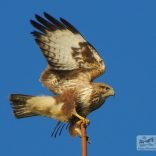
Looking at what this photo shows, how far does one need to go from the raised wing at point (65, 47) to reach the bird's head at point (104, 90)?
1.71 ft

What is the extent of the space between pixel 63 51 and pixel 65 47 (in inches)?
2.7

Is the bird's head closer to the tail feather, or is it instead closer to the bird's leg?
the bird's leg

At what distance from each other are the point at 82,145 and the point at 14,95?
345 centimetres

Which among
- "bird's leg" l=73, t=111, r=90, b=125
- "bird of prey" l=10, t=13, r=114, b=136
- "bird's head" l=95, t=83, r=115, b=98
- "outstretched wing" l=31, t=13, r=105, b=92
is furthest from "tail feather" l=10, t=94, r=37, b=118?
"bird's leg" l=73, t=111, r=90, b=125

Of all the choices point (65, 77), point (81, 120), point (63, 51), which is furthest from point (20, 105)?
point (81, 120)

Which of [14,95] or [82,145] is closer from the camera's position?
[82,145]

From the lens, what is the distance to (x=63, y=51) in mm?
6992

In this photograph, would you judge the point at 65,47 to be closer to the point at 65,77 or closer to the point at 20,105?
the point at 65,77

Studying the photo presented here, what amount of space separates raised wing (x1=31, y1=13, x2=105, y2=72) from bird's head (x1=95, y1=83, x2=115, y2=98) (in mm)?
522

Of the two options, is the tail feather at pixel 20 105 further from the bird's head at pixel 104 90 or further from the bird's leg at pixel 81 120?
the bird's leg at pixel 81 120

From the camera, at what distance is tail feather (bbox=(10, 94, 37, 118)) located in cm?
655

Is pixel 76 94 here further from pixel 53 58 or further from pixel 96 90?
pixel 53 58

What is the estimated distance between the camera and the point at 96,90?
6410 millimetres

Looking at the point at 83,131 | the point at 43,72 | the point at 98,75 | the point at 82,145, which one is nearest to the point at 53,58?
the point at 43,72
